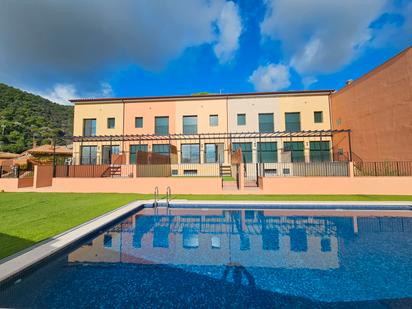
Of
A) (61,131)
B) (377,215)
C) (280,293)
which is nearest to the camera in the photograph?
(280,293)

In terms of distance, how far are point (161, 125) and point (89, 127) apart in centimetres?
920

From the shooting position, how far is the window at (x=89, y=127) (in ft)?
79.3

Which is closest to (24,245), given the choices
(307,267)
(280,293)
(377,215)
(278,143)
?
(280,293)

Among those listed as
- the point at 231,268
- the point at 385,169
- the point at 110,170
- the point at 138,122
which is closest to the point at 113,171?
the point at 110,170

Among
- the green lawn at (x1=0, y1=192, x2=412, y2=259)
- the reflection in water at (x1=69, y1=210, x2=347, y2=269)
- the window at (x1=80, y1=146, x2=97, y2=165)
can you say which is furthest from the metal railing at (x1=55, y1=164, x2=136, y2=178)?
the window at (x1=80, y1=146, x2=97, y2=165)

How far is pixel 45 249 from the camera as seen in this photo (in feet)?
14.3

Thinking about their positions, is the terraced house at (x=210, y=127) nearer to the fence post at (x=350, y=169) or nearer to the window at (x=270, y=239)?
the fence post at (x=350, y=169)

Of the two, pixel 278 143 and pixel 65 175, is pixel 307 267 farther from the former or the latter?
pixel 278 143

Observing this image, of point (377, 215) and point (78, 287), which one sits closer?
point (78, 287)

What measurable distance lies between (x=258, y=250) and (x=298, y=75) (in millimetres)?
32192

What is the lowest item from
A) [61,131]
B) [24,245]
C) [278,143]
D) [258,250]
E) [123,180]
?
[258,250]

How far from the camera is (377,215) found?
8172mm

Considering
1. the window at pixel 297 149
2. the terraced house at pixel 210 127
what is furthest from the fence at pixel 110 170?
the window at pixel 297 149

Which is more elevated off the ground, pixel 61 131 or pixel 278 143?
pixel 61 131
